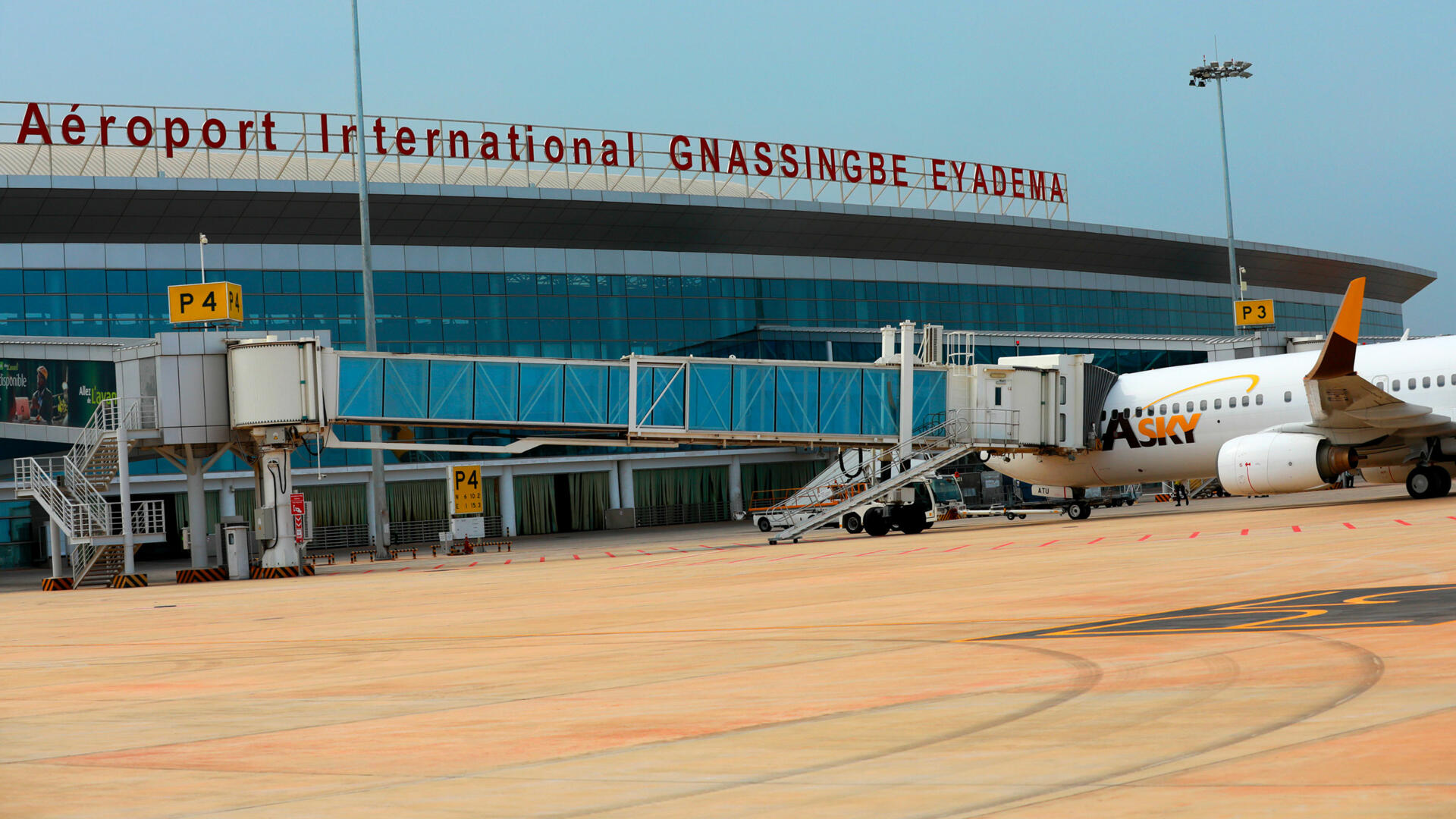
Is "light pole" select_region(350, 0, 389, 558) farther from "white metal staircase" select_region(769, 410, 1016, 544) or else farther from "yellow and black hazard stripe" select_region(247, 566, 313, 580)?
"white metal staircase" select_region(769, 410, 1016, 544)

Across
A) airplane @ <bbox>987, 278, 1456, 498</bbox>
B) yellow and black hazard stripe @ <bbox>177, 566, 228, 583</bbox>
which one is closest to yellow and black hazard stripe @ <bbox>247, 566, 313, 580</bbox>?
yellow and black hazard stripe @ <bbox>177, 566, 228, 583</bbox>

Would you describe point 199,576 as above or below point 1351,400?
below

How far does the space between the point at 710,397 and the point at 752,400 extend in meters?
1.22

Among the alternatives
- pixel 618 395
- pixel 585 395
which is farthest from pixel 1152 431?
pixel 585 395

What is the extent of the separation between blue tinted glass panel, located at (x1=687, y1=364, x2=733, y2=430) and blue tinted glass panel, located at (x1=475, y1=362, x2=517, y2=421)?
4.81m

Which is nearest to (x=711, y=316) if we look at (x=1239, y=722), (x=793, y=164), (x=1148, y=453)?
(x=793, y=164)

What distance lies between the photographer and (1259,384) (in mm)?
34469

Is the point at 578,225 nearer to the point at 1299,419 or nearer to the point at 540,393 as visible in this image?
the point at 540,393

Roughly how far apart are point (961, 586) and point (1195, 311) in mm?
73333

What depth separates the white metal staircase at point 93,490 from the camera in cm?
3441

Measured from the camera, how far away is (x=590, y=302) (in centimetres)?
6347

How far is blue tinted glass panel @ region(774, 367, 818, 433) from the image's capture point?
37.2 meters

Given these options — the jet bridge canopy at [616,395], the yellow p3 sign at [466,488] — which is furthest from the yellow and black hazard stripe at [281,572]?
the yellow p3 sign at [466,488]

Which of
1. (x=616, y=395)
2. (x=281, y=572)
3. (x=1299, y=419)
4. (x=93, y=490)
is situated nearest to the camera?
(x=1299, y=419)
